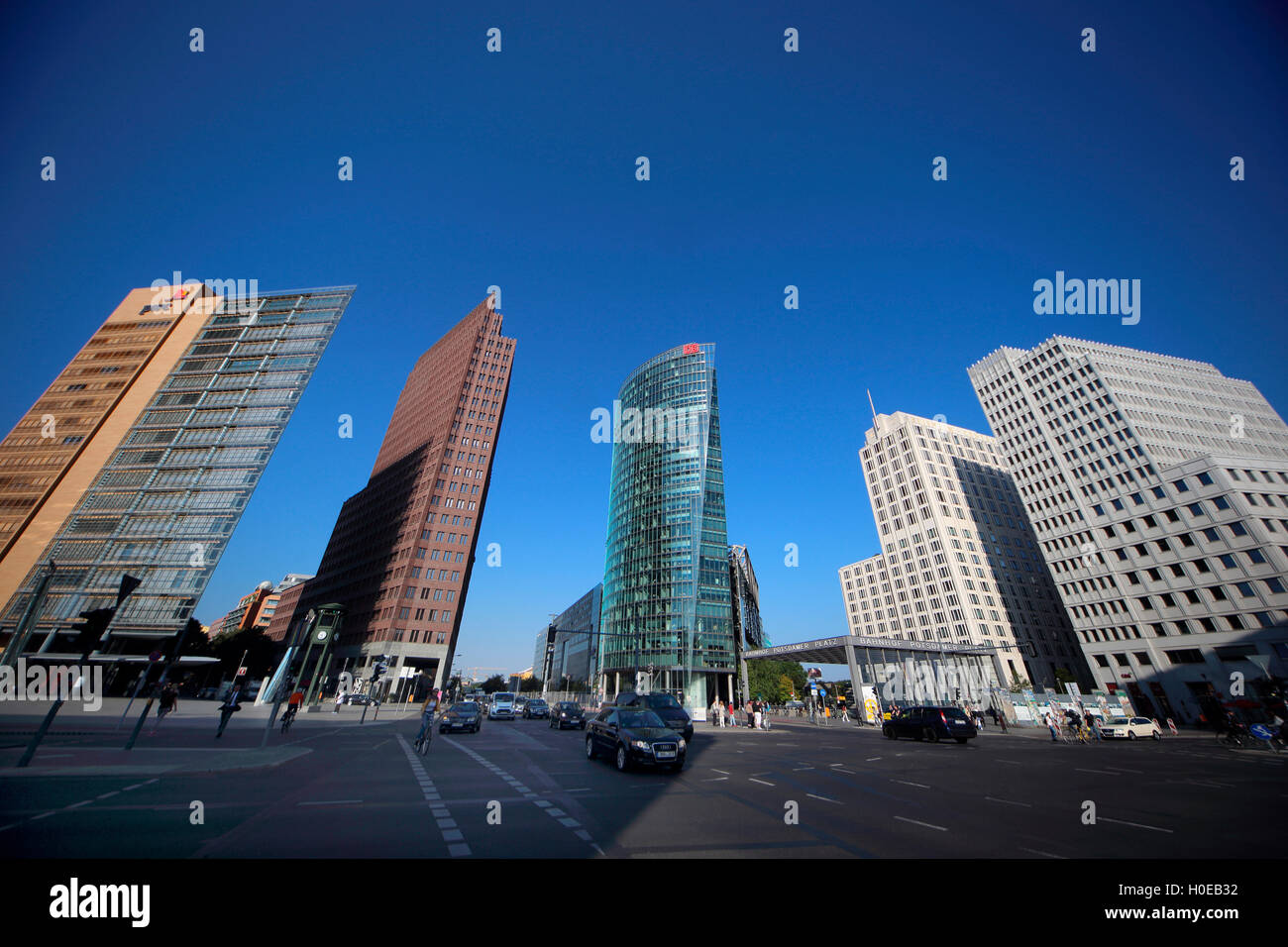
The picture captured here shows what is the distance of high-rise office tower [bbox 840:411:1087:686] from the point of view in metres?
88.9

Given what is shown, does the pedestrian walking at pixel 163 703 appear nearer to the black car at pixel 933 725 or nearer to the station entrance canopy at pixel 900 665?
the black car at pixel 933 725

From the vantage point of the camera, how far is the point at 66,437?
66.4m

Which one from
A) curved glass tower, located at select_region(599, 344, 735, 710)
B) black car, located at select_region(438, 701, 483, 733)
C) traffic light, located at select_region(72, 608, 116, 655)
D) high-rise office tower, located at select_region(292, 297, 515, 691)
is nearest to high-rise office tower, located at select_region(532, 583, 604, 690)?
curved glass tower, located at select_region(599, 344, 735, 710)

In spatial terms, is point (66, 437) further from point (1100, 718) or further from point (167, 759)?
point (1100, 718)

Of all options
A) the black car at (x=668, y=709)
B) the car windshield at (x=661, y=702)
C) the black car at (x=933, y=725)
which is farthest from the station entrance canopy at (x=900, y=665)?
the black car at (x=668, y=709)

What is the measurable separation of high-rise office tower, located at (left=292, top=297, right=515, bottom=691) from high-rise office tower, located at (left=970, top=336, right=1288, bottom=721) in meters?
92.1

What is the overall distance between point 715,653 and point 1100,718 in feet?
150

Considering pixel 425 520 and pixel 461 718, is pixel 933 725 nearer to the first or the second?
pixel 461 718

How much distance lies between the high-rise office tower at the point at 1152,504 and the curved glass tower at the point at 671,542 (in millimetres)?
49117

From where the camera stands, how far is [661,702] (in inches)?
949

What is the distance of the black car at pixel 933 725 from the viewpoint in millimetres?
25766

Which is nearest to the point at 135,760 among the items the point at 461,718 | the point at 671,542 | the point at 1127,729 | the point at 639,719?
the point at 639,719

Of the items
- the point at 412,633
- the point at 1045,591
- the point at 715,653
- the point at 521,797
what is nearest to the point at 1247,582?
the point at 1045,591
